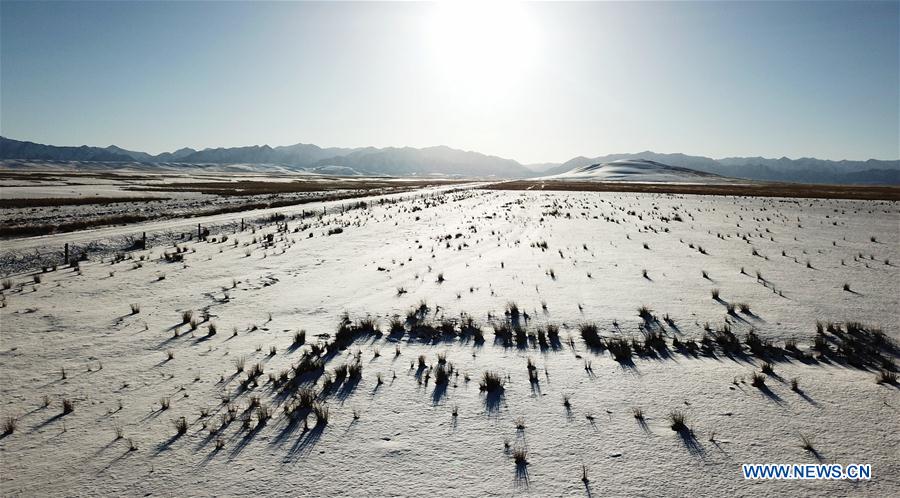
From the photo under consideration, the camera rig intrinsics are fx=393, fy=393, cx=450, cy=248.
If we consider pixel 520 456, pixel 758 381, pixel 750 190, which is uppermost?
pixel 750 190

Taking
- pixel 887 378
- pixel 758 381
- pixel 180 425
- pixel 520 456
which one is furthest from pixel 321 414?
pixel 887 378

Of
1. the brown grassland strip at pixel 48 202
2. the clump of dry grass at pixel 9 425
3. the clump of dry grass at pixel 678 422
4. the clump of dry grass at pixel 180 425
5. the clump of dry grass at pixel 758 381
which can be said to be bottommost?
the clump of dry grass at pixel 9 425

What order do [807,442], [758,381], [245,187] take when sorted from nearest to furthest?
[807,442]
[758,381]
[245,187]

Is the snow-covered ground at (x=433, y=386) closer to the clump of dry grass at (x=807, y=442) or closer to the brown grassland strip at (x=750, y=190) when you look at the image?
the clump of dry grass at (x=807, y=442)

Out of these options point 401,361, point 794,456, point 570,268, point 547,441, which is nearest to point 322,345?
point 401,361

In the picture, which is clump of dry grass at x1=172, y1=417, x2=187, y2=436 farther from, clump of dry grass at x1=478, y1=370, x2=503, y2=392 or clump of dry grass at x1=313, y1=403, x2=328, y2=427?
clump of dry grass at x1=478, y1=370, x2=503, y2=392

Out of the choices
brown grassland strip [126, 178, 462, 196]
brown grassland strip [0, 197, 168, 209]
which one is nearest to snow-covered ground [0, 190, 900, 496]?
brown grassland strip [0, 197, 168, 209]

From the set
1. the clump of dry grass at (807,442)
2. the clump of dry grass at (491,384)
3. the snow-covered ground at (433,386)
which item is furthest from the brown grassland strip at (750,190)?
the clump of dry grass at (491,384)

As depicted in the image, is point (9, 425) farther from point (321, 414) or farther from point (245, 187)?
point (245, 187)

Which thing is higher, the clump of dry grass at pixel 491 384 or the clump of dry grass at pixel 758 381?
the clump of dry grass at pixel 758 381
